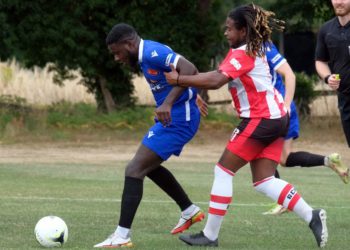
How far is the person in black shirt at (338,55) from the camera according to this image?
360 inches

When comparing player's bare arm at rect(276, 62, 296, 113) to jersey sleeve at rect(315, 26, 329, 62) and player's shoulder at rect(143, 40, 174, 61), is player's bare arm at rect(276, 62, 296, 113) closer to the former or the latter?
jersey sleeve at rect(315, 26, 329, 62)

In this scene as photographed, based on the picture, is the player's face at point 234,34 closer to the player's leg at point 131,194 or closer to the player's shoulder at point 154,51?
the player's shoulder at point 154,51

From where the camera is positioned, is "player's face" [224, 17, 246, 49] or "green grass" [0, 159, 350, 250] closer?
"player's face" [224, 17, 246, 49]

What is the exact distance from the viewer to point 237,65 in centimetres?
799

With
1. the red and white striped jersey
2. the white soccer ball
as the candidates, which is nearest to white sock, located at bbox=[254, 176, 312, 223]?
the red and white striped jersey

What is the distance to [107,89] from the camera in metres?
25.2

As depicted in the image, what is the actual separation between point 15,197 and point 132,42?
4.59 meters

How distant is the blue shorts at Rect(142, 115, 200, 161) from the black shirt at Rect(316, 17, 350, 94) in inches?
61.9

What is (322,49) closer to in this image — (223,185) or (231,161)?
(231,161)

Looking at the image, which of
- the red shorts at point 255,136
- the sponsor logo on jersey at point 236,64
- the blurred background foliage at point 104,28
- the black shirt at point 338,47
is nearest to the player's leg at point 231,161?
the red shorts at point 255,136

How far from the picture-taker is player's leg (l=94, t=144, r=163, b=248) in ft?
27.0

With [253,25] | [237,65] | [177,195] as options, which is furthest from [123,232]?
[253,25]

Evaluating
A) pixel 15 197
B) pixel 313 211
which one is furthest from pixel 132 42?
pixel 15 197

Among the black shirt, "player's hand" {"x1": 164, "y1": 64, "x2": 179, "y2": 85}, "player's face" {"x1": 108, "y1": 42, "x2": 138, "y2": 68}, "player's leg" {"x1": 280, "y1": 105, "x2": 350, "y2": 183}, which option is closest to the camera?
"player's hand" {"x1": 164, "y1": 64, "x2": 179, "y2": 85}
